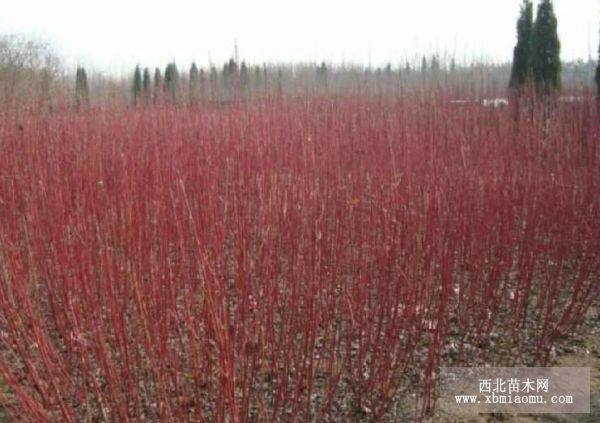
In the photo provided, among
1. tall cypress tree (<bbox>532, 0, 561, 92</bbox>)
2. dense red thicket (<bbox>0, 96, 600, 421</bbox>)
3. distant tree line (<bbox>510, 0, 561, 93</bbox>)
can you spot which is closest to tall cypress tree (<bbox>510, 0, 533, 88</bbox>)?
distant tree line (<bbox>510, 0, 561, 93</bbox>)

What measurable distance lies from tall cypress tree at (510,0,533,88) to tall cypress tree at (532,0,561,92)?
232mm

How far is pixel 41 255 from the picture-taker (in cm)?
257

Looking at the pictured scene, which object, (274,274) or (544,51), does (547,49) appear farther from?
(274,274)

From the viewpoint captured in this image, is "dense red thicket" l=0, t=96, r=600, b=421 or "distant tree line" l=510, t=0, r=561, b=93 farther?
"distant tree line" l=510, t=0, r=561, b=93

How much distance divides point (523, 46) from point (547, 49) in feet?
2.98

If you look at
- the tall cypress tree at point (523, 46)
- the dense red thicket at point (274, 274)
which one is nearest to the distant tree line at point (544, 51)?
the tall cypress tree at point (523, 46)

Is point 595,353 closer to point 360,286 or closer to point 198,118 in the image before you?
point 360,286

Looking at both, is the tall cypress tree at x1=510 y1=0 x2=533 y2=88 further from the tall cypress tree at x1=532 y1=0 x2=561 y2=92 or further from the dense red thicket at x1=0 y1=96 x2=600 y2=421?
the dense red thicket at x1=0 y1=96 x2=600 y2=421

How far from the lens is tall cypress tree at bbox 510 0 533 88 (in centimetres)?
1083

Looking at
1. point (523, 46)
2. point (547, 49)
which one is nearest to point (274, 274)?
point (547, 49)

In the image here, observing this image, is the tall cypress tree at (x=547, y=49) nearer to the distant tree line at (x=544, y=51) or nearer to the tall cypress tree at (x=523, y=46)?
the distant tree line at (x=544, y=51)

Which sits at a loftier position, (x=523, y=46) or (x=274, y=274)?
(x=523, y=46)

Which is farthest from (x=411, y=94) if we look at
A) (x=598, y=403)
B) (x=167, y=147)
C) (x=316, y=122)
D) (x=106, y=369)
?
(x=106, y=369)

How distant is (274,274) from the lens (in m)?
1.81
